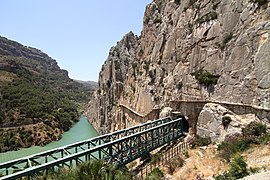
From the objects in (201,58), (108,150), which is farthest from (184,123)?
(108,150)

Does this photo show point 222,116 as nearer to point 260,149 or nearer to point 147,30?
point 260,149

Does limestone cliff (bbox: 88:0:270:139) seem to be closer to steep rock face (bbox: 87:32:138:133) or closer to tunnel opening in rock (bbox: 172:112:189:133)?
tunnel opening in rock (bbox: 172:112:189:133)

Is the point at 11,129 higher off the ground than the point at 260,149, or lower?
lower

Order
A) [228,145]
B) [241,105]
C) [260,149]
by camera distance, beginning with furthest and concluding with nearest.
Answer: [241,105] → [228,145] → [260,149]

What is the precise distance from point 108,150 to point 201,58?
1324cm

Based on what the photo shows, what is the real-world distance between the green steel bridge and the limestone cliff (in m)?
2.77

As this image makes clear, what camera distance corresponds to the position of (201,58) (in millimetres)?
26562

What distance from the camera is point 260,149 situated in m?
16.0

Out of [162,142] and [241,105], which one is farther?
[162,142]

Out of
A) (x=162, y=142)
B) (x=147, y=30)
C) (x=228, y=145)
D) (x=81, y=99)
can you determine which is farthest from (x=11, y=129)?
(x=81, y=99)

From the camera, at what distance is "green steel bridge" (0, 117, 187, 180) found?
51.5 ft

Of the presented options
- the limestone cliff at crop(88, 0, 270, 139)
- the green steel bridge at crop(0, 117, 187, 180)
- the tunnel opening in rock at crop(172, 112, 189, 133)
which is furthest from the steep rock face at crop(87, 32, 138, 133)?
the green steel bridge at crop(0, 117, 187, 180)

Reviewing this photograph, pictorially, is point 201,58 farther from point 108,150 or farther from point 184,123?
point 108,150

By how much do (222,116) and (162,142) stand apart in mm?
7276
